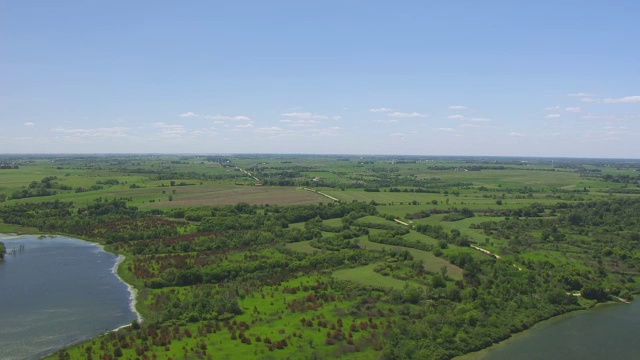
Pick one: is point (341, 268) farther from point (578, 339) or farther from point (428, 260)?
point (578, 339)

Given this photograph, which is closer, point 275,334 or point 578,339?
point 275,334

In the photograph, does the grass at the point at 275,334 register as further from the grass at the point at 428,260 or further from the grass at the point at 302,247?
the grass at the point at 302,247

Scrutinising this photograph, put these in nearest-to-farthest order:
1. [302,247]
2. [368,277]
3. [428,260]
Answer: [368,277] < [428,260] < [302,247]

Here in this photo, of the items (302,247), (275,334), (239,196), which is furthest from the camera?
(239,196)

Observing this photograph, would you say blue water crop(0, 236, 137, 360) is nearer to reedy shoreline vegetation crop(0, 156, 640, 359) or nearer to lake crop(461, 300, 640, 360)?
reedy shoreline vegetation crop(0, 156, 640, 359)

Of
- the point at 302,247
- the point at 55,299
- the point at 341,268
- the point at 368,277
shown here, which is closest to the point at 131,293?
the point at 55,299

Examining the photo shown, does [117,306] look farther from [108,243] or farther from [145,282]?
[108,243]

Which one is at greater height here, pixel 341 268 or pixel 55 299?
pixel 341 268

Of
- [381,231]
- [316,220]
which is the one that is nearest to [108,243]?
[316,220]
